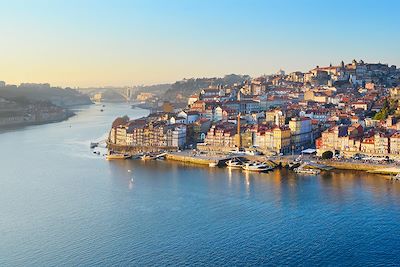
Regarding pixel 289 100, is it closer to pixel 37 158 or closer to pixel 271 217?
pixel 37 158

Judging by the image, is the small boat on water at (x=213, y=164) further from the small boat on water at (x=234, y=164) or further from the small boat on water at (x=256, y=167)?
the small boat on water at (x=256, y=167)

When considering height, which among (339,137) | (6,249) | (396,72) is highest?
(396,72)

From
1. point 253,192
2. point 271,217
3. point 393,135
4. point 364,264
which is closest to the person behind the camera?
point 364,264

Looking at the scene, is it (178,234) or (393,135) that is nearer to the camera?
(178,234)

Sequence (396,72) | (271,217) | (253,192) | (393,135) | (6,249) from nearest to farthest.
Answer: (6,249) < (271,217) < (253,192) < (393,135) < (396,72)

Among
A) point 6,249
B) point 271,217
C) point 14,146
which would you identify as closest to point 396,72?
point 14,146

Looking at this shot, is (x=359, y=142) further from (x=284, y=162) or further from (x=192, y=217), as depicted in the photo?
(x=192, y=217)

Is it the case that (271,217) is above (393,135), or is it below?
below
